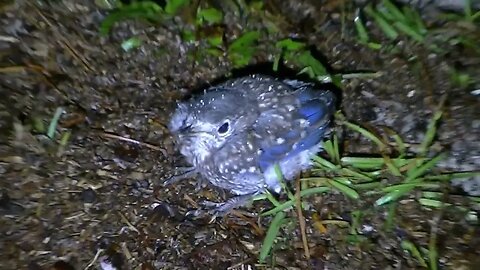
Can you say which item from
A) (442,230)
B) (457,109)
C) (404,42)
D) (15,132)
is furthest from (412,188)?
(15,132)

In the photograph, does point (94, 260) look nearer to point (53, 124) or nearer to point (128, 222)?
point (128, 222)

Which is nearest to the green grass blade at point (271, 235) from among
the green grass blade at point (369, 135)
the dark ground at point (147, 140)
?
the dark ground at point (147, 140)

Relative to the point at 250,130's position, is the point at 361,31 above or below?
above

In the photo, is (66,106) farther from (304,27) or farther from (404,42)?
(404,42)

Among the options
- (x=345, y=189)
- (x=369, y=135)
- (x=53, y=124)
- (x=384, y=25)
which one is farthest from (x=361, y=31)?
(x=53, y=124)

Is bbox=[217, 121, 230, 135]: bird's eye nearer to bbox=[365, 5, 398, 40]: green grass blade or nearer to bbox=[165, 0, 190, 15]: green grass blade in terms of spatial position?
bbox=[165, 0, 190, 15]: green grass blade

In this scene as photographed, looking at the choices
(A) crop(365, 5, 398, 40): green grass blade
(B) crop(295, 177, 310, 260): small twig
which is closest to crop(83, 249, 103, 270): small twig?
(B) crop(295, 177, 310, 260): small twig

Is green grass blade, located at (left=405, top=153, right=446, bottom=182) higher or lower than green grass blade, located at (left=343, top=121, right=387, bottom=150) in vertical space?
lower
